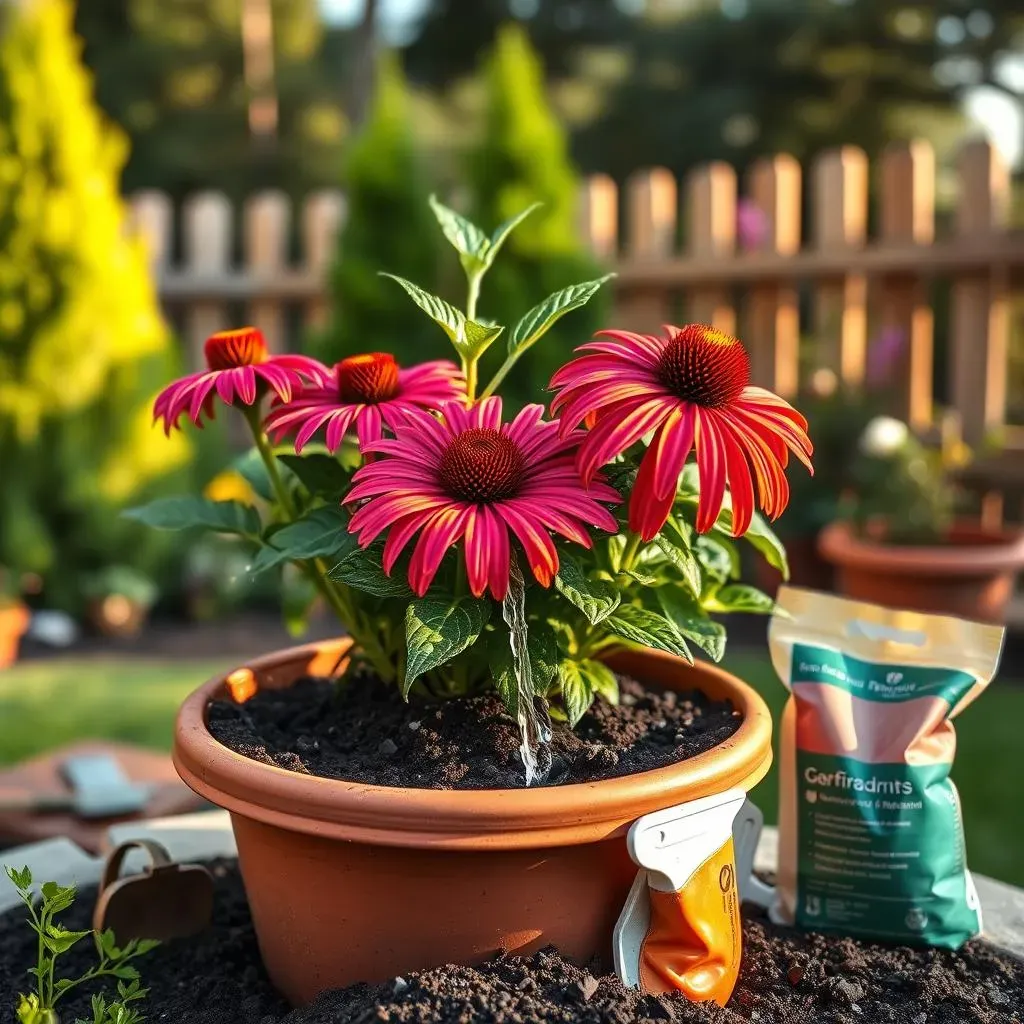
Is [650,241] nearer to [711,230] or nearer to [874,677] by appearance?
[711,230]

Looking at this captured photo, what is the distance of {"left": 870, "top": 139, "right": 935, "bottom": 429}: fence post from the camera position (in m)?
4.74

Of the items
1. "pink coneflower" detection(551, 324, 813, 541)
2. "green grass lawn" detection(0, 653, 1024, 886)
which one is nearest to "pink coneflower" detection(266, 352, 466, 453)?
"pink coneflower" detection(551, 324, 813, 541)

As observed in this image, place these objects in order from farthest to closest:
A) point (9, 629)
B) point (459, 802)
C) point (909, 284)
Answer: point (909, 284) < point (9, 629) < point (459, 802)

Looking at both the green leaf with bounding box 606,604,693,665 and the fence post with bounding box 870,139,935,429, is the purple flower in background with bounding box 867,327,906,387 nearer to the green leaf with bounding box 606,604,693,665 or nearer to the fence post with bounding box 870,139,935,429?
the fence post with bounding box 870,139,935,429

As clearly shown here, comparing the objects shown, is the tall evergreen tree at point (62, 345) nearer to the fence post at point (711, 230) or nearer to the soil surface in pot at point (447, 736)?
the fence post at point (711, 230)

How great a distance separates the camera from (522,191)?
493 cm

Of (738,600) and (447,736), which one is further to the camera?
(738,600)

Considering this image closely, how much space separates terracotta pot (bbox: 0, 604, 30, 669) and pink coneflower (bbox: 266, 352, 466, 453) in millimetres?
3272

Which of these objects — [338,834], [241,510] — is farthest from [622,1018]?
[241,510]

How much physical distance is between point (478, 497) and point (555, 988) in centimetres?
49

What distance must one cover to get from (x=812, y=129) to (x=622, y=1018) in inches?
513

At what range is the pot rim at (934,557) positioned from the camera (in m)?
3.53

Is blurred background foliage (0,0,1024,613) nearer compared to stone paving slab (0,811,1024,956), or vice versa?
stone paving slab (0,811,1024,956)

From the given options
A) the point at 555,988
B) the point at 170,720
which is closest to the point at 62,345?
the point at 170,720
